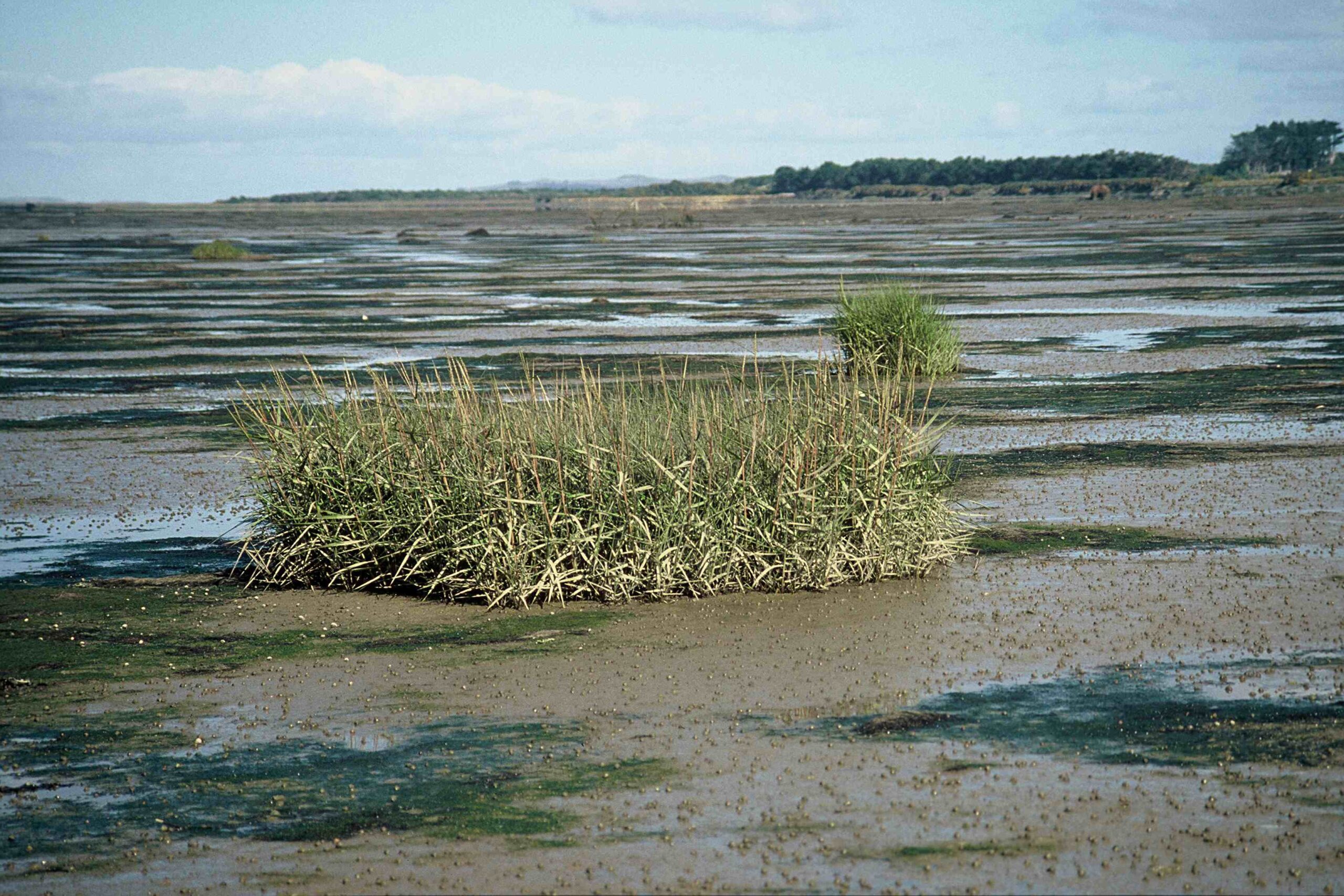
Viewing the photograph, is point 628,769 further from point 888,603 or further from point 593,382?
point 593,382

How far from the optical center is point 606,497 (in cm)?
998

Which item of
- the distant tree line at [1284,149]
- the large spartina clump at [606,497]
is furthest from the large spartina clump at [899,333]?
the distant tree line at [1284,149]

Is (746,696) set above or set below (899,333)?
below

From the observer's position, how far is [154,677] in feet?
28.3

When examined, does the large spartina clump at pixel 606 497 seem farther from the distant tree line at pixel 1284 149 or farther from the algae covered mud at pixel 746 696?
the distant tree line at pixel 1284 149

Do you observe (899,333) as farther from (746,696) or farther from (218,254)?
A: (218,254)

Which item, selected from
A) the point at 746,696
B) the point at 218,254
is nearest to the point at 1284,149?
the point at 218,254

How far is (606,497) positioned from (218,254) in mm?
48374

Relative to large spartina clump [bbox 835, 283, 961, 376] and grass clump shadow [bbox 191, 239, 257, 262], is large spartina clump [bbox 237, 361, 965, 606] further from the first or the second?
grass clump shadow [bbox 191, 239, 257, 262]

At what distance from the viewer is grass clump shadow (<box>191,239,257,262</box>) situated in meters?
54.7

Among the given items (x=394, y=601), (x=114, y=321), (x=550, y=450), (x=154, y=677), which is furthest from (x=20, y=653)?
(x=114, y=321)

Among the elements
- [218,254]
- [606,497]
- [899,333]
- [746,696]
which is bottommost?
[218,254]

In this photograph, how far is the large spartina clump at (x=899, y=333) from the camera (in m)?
19.7

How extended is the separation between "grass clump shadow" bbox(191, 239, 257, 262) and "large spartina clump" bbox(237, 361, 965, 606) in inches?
1825
